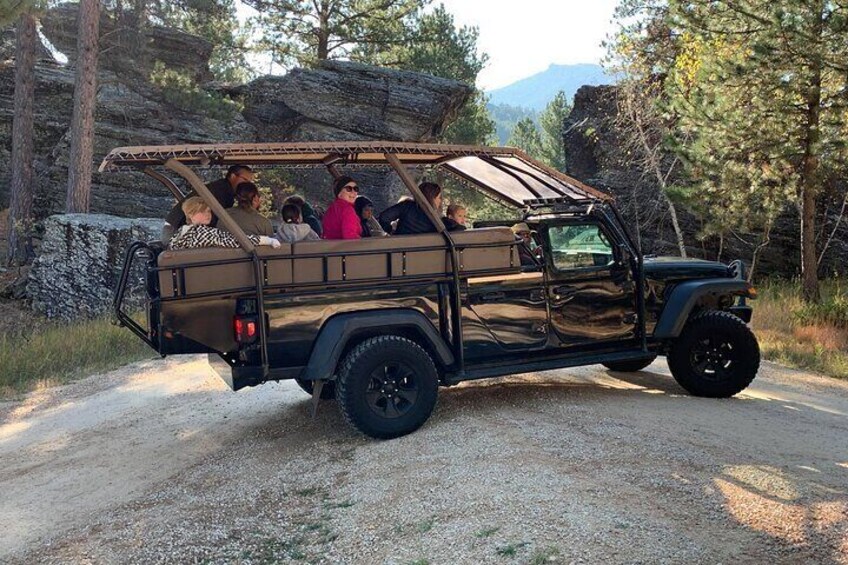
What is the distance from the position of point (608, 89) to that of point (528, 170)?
14.7m

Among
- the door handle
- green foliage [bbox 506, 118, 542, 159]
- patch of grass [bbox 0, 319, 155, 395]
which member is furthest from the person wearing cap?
green foliage [bbox 506, 118, 542, 159]


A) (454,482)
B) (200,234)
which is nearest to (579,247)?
(454,482)

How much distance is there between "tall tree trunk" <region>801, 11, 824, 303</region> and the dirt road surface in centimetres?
590

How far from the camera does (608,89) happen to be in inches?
794

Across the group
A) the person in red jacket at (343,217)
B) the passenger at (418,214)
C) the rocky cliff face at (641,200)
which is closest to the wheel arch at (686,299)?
the passenger at (418,214)

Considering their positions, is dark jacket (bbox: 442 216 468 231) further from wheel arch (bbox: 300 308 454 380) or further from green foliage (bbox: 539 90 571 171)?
green foliage (bbox: 539 90 571 171)

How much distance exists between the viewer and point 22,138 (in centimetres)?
1825

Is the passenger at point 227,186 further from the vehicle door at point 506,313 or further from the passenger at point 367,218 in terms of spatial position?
the vehicle door at point 506,313

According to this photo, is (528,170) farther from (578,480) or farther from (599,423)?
(578,480)

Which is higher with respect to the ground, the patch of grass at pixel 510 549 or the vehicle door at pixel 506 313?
the vehicle door at pixel 506 313

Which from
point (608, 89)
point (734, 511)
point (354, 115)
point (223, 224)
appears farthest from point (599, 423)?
point (354, 115)

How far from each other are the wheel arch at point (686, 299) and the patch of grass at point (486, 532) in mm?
3565

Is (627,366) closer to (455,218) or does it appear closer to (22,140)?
(455,218)

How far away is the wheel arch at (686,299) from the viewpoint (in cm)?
664
